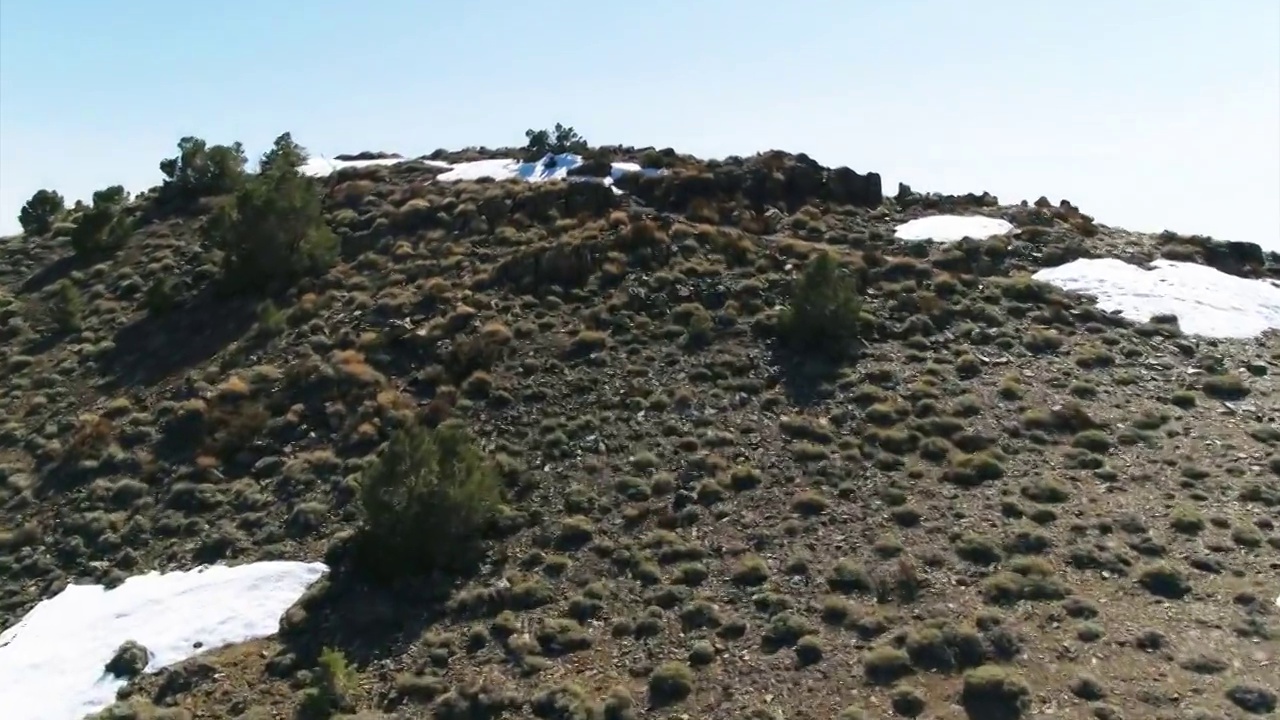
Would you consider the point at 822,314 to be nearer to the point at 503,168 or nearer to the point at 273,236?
the point at 273,236

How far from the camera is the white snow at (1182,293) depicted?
26.6m

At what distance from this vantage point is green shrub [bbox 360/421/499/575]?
18.5 meters

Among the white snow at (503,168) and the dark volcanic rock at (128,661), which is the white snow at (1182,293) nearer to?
the white snow at (503,168)

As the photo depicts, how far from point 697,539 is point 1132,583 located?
258 inches

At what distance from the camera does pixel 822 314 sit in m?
25.0

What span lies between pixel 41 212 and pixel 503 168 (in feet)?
56.0

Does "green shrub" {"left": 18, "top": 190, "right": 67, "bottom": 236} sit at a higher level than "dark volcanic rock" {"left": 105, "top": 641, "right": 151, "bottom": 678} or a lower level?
higher

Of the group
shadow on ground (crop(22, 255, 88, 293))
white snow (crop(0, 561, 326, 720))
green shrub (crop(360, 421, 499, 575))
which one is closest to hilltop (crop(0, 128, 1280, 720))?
green shrub (crop(360, 421, 499, 575))

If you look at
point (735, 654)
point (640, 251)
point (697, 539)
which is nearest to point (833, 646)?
point (735, 654)

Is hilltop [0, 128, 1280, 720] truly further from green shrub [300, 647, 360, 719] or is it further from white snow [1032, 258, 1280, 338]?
white snow [1032, 258, 1280, 338]

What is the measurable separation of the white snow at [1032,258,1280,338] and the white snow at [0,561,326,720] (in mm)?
19610

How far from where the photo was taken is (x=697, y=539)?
61.2ft

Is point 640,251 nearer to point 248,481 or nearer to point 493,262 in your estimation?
point 493,262

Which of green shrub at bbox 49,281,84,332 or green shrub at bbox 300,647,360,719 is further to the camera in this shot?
green shrub at bbox 49,281,84,332
